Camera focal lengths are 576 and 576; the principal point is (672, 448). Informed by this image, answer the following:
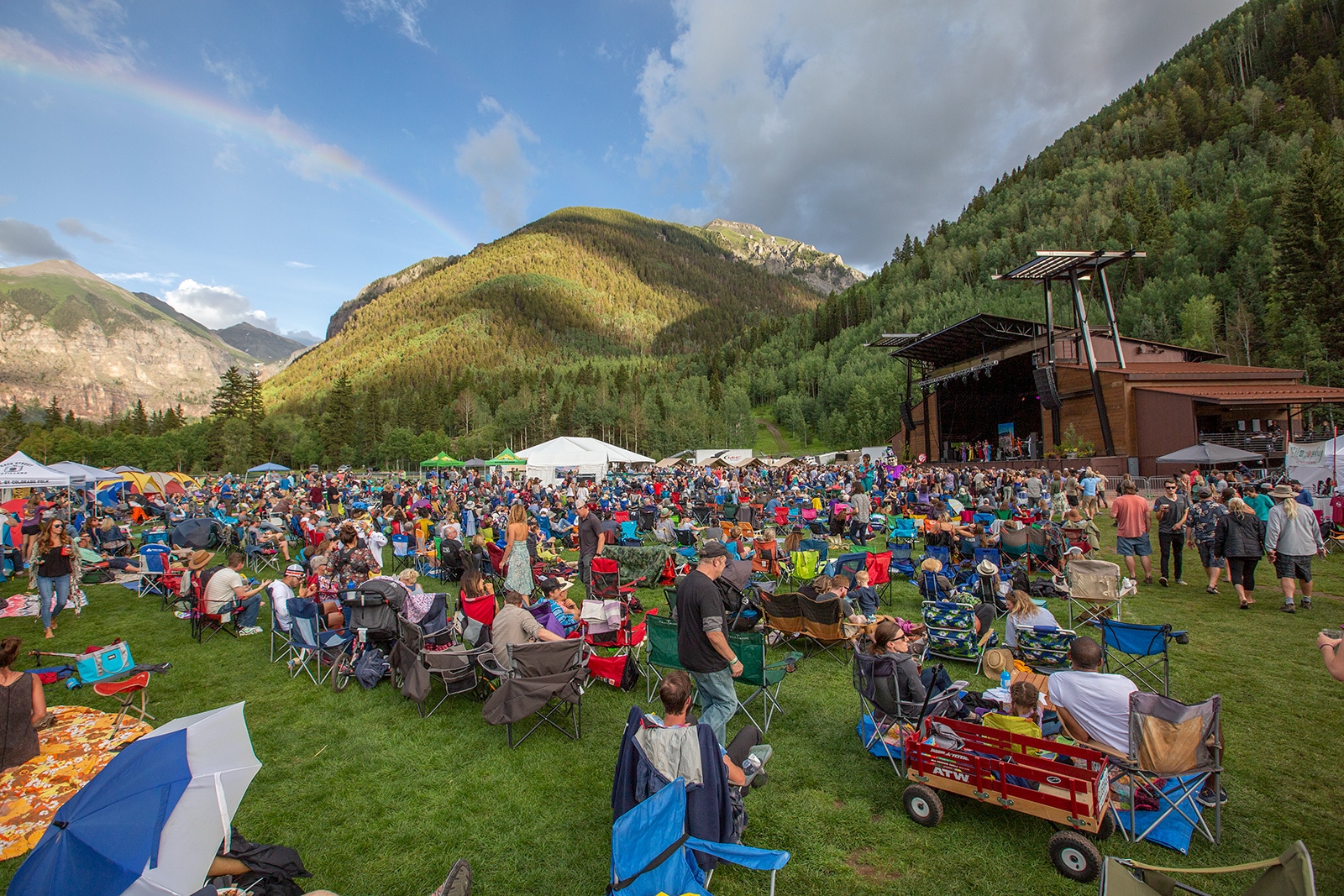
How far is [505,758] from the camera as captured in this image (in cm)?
433

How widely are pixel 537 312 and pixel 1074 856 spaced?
14194 centimetres

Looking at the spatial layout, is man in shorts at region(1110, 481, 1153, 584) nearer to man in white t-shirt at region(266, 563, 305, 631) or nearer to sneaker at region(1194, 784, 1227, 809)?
sneaker at region(1194, 784, 1227, 809)

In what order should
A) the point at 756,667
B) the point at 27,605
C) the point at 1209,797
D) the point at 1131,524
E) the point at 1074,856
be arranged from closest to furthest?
the point at 1074,856 → the point at 1209,797 → the point at 756,667 → the point at 1131,524 → the point at 27,605

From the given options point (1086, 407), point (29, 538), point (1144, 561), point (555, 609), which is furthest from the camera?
point (1086, 407)

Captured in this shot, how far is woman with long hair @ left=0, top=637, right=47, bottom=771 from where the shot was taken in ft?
11.4

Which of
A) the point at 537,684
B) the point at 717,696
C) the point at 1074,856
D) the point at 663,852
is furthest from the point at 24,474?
the point at 1074,856

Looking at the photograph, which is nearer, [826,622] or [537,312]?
[826,622]

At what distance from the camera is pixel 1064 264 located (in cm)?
2423

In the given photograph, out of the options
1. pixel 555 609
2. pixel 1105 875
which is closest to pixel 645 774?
pixel 1105 875

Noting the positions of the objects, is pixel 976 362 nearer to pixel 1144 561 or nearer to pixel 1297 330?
pixel 1297 330

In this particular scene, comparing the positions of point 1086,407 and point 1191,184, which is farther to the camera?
point 1191,184

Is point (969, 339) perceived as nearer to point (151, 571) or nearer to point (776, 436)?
point (151, 571)

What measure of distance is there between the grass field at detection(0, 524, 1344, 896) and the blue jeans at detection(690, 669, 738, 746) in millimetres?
574

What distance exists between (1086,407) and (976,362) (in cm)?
700
